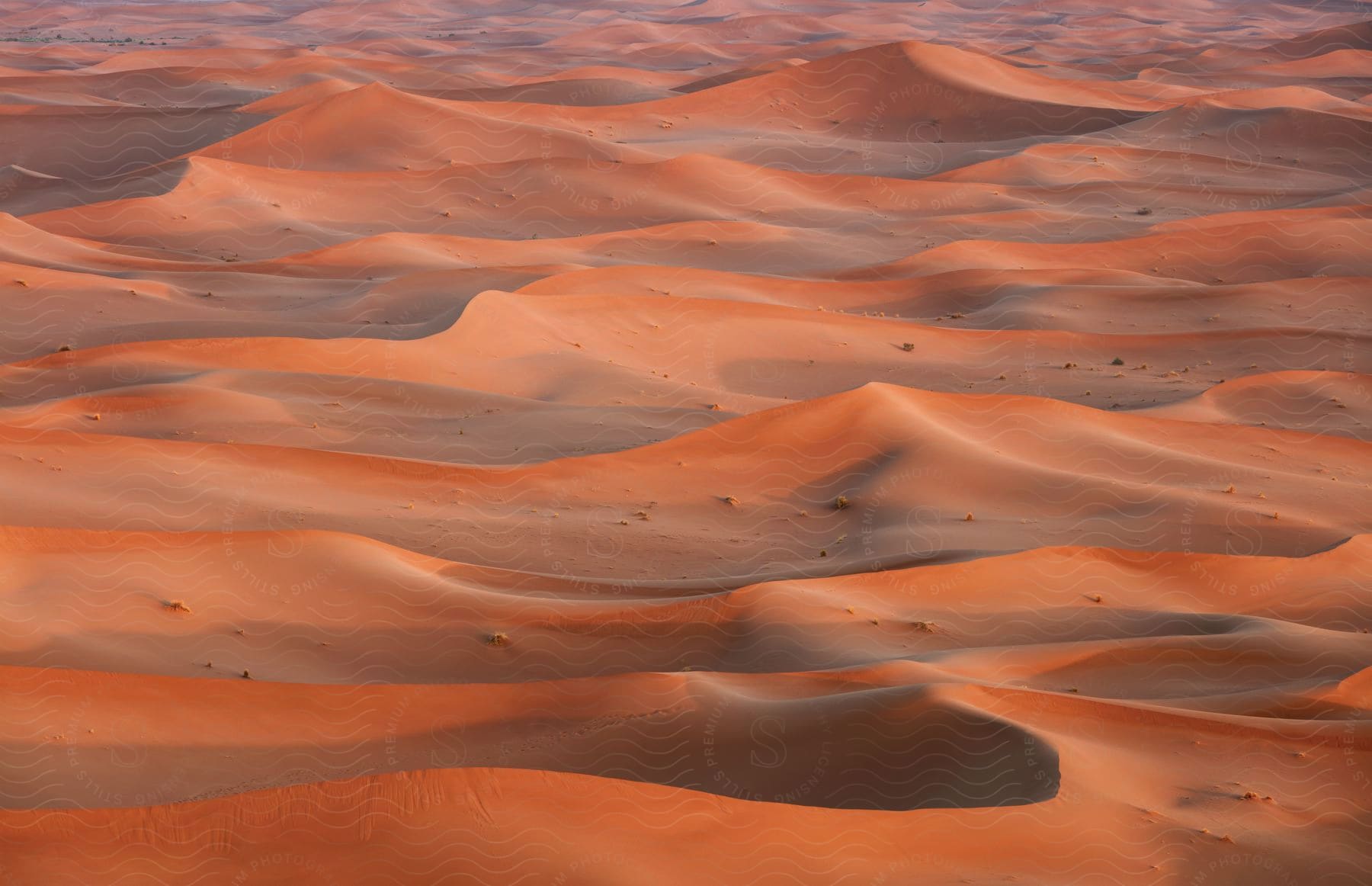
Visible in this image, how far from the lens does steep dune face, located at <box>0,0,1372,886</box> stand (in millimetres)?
5195

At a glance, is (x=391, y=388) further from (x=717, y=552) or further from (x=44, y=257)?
(x=44, y=257)

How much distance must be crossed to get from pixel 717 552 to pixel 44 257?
40.2 ft

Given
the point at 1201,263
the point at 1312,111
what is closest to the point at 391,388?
the point at 1201,263

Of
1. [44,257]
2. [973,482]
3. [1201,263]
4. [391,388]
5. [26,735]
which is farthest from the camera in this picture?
[1201,263]

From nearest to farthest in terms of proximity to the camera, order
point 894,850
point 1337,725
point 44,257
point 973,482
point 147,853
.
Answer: point 147,853, point 894,850, point 1337,725, point 973,482, point 44,257

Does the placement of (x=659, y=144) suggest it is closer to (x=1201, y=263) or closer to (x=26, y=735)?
(x=1201, y=263)

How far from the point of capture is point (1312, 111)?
96.3 ft

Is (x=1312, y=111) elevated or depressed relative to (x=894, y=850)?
depressed

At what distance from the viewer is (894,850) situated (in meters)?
5.00

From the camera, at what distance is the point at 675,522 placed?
963 cm

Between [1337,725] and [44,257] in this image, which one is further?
[44,257]

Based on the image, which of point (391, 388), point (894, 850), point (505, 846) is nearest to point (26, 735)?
point (505, 846)

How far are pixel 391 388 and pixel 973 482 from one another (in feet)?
17.2

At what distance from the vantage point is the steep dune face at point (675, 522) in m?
5.20
